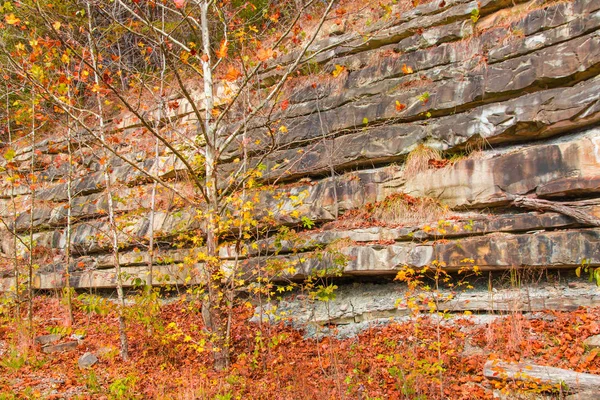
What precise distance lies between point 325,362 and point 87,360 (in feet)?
13.2

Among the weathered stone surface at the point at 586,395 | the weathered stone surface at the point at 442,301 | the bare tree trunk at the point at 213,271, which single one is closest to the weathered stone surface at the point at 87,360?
the bare tree trunk at the point at 213,271

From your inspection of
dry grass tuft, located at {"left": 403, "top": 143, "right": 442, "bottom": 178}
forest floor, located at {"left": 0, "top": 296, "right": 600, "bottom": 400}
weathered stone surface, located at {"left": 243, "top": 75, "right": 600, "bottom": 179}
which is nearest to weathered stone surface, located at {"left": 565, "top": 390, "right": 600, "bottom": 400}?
forest floor, located at {"left": 0, "top": 296, "right": 600, "bottom": 400}

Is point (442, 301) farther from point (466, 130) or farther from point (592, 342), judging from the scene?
point (466, 130)

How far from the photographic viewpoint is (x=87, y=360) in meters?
7.10

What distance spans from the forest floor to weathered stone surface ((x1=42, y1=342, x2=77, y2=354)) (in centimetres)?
21

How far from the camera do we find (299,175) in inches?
373

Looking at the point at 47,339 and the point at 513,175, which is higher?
the point at 513,175

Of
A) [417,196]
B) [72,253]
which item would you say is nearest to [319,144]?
[417,196]

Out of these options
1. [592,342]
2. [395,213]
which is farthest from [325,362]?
[592,342]

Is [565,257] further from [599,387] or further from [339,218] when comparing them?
[339,218]

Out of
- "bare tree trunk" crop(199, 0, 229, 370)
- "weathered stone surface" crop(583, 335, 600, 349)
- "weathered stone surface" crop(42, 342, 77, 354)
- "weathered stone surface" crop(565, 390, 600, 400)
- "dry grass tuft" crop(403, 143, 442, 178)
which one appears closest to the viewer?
"weathered stone surface" crop(565, 390, 600, 400)

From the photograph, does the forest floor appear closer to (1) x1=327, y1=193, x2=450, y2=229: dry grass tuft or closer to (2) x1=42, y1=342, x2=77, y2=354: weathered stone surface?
(2) x1=42, y1=342, x2=77, y2=354: weathered stone surface

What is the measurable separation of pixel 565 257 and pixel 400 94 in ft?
15.1

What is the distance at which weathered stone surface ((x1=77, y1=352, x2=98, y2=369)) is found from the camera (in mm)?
7001
